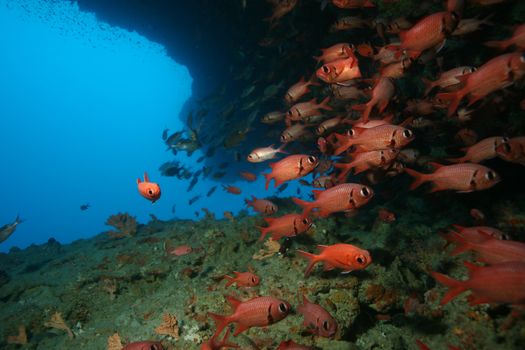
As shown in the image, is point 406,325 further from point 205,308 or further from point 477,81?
point 477,81

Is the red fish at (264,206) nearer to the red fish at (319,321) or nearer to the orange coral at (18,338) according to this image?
the red fish at (319,321)

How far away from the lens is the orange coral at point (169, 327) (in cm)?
429

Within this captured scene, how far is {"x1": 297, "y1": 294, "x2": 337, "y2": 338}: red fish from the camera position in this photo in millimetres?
3418

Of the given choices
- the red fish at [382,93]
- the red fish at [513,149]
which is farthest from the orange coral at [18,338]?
the red fish at [513,149]

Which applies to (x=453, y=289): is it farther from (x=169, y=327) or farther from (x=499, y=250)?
(x=169, y=327)

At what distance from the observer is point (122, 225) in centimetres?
1235

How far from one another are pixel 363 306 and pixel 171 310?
3.26 metres

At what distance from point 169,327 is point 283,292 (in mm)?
1878

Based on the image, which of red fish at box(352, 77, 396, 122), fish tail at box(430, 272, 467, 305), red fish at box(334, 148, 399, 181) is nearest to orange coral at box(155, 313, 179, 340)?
red fish at box(334, 148, 399, 181)

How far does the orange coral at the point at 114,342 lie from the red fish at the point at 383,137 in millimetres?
4836

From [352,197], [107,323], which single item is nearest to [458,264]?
[352,197]

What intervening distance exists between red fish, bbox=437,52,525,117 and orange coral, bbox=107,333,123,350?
6.20 meters

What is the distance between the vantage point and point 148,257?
330 inches

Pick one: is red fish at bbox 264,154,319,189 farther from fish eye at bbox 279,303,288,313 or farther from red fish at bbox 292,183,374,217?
fish eye at bbox 279,303,288,313
